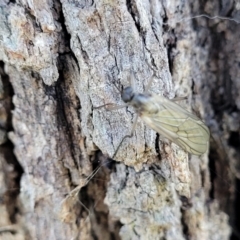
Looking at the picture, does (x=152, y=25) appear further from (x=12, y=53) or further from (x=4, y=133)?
(x=4, y=133)

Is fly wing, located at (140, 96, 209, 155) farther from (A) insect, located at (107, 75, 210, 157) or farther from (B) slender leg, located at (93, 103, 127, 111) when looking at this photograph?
(B) slender leg, located at (93, 103, 127, 111)

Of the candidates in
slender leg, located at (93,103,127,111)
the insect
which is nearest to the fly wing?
the insect

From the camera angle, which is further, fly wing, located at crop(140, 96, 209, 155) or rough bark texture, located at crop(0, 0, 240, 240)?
fly wing, located at crop(140, 96, 209, 155)

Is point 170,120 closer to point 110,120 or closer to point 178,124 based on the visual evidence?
point 178,124

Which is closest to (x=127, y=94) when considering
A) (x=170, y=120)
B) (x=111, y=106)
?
(x=111, y=106)

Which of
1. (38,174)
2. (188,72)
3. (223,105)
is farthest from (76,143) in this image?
(223,105)

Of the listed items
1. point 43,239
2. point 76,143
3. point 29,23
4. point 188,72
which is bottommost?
point 43,239

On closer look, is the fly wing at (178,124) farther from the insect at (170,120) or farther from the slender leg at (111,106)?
the slender leg at (111,106)
